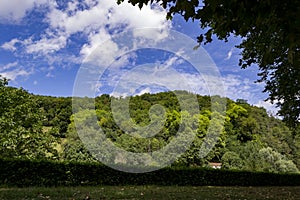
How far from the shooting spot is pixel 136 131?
39094 mm

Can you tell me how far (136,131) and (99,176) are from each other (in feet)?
69.8

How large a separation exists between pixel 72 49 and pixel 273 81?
21.9 m

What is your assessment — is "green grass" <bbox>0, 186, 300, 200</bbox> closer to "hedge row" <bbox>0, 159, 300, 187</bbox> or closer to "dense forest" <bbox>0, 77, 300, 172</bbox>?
"hedge row" <bbox>0, 159, 300, 187</bbox>

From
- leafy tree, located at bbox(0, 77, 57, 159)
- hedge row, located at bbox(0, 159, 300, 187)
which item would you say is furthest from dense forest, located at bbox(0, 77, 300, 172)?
hedge row, located at bbox(0, 159, 300, 187)

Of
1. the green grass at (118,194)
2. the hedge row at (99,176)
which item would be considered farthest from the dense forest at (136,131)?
the green grass at (118,194)

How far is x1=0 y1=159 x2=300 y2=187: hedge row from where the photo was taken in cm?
1570

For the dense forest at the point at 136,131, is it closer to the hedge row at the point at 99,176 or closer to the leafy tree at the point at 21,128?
the leafy tree at the point at 21,128

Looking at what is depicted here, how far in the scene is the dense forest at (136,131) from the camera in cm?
2453

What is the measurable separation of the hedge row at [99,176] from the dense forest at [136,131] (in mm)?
5496

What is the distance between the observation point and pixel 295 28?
3445mm

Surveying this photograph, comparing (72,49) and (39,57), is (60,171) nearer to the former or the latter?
(72,49)

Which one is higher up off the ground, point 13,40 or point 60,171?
point 13,40

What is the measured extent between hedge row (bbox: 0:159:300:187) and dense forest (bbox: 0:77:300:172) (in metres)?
5.50

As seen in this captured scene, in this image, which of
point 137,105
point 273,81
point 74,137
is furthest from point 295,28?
point 74,137
